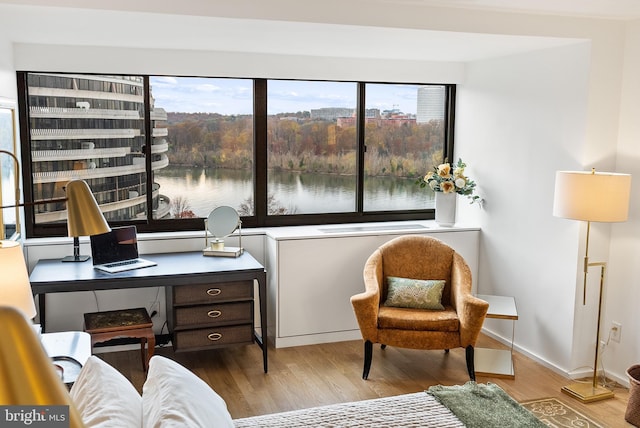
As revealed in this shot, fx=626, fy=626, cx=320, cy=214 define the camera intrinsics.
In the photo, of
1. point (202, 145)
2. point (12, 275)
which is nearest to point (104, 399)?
point (12, 275)

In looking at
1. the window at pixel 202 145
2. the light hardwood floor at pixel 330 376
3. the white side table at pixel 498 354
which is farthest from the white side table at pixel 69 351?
the white side table at pixel 498 354

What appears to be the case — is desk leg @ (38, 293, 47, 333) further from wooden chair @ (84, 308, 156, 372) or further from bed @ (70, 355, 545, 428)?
bed @ (70, 355, 545, 428)

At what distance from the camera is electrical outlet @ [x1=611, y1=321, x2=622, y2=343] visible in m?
3.97

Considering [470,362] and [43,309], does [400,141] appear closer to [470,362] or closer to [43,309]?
[470,362]

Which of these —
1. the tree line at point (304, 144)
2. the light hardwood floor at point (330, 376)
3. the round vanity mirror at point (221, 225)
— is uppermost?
the tree line at point (304, 144)

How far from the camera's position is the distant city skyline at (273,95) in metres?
4.61

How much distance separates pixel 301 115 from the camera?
497 centimetres

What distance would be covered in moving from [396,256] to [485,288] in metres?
0.98

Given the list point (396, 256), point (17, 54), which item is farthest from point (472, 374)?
point (17, 54)

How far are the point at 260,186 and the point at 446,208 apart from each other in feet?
4.89

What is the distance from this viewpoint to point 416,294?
13.5 ft

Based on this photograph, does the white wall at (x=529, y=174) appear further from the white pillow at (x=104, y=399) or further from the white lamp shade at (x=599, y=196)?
the white pillow at (x=104, y=399)

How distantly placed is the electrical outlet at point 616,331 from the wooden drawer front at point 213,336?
2331 millimetres

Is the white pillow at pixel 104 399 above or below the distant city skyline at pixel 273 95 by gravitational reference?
below
